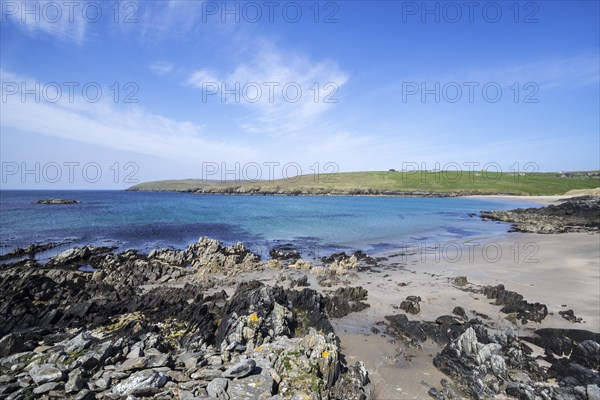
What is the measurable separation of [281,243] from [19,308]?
24.7 metres

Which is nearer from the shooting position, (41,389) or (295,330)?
(41,389)

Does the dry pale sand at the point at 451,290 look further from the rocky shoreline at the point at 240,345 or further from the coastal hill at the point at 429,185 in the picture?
the coastal hill at the point at 429,185

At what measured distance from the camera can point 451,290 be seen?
18.0 m

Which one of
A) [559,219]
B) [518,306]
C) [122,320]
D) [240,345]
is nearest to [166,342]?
[240,345]

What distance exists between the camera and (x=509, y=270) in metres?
22.6

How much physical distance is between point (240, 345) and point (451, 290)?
46.2 ft

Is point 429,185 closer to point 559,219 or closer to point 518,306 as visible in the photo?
point 559,219

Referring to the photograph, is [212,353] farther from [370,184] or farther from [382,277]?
[370,184]

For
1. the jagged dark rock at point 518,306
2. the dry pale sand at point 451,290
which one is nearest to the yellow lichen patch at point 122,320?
the dry pale sand at point 451,290

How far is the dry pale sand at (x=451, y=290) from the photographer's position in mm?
10328

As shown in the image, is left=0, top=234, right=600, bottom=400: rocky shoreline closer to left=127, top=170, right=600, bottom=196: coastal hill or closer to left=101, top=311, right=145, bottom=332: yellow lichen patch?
left=101, top=311, right=145, bottom=332: yellow lichen patch

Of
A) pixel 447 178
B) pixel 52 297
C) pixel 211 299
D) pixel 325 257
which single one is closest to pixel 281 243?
pixel 325 257

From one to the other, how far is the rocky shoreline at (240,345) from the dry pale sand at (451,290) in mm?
508

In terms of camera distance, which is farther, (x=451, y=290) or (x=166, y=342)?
(x=451, y=290)
